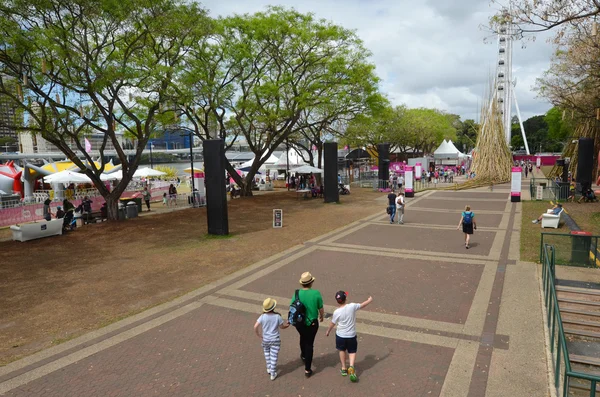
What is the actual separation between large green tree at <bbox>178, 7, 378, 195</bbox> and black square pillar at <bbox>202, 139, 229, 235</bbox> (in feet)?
21.4

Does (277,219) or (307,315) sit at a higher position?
(307,315)

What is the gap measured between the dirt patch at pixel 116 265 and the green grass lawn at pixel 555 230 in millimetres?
7759

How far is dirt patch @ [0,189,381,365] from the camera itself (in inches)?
338

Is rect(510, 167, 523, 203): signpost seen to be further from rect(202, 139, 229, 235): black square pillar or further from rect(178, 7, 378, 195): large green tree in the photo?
rect(202, 139, 229, 235): black square pillar

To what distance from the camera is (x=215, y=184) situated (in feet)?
55.8

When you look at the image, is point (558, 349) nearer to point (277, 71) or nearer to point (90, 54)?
point (90, 54)

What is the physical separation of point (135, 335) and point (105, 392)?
1.97 meters

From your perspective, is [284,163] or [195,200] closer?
[195,200]

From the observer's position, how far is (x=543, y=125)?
120812mm

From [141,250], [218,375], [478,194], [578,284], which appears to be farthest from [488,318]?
[478,194]

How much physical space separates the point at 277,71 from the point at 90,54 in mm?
13304

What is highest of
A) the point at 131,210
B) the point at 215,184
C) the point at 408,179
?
the point at 215,184

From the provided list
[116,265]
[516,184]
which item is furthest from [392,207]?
[116,265]

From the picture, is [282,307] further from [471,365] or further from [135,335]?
[471,365]
